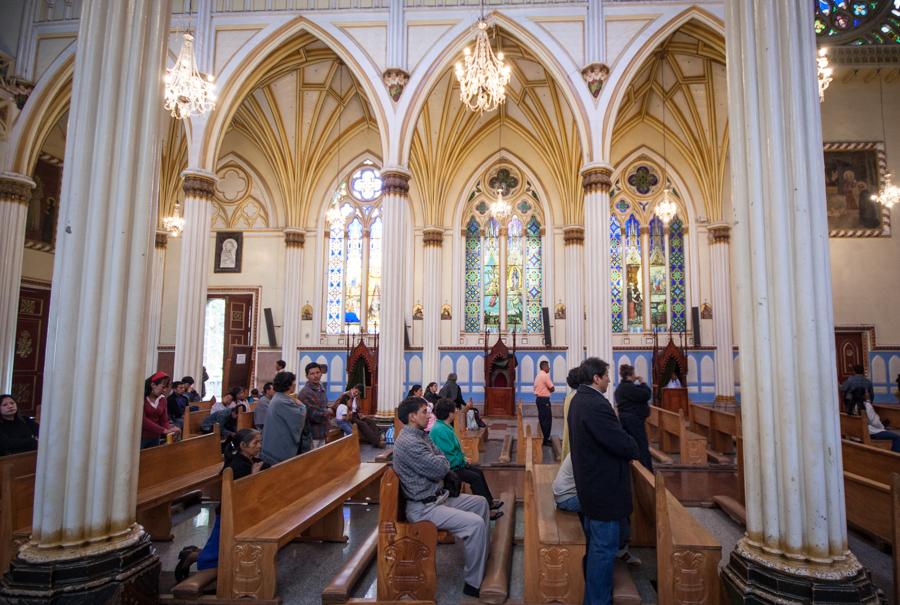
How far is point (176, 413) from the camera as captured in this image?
8.54 m

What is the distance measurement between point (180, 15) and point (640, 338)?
48.3 ft

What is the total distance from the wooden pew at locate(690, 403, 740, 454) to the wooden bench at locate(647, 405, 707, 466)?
1.97ft

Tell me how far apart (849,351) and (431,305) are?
11.6m

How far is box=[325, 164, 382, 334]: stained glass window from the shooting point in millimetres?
17719

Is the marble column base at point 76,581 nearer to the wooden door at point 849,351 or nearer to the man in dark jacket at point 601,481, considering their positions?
the man in dark jacket at point 601,481

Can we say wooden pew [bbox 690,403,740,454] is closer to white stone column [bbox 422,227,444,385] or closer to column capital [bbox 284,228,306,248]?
white stone column [bbox 422,227,444,385]

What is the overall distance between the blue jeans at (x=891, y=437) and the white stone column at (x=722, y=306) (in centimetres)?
811

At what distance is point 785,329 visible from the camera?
10.7 feet

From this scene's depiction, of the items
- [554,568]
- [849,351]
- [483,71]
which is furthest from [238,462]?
[849,351]

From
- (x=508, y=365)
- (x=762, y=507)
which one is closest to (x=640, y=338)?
(x=508, y=365)

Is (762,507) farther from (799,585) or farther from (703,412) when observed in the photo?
(703,412)

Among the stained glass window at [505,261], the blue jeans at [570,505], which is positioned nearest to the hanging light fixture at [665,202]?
the stained glass window at [505,261]

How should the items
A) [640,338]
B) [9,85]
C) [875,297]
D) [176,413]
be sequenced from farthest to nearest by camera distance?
[640,338]
[875,297]
[9,85]
[176,413]

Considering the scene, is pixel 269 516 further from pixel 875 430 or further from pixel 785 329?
pixel 875 430
